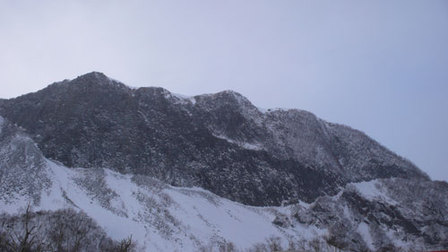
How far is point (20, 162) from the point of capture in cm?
7481

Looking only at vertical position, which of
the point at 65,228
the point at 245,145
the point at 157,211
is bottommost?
the point at 65,228

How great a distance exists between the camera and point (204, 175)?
95062 millimetres

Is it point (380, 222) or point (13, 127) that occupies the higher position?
point (13, 127)

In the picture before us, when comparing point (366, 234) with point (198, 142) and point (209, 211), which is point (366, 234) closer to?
point (209, 211)

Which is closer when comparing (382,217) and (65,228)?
(65,228)

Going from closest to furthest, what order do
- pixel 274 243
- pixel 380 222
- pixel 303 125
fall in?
1. pixel 274 243
2. pixel 380 222
3. pixel 303 125

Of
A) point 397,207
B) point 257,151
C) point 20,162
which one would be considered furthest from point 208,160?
point 397,207

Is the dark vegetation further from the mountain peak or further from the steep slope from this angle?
the mountain peak

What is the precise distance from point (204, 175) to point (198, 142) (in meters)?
11.7

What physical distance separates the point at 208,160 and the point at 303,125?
39354 mm

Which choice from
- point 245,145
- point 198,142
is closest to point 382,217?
point 245,145

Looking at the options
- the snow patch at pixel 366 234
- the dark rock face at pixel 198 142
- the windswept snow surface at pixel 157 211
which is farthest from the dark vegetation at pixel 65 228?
the snow patch at pixel 366 234

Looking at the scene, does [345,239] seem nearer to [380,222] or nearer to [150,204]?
[380,222]

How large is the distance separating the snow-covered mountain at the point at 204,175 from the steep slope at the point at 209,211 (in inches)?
12.3
